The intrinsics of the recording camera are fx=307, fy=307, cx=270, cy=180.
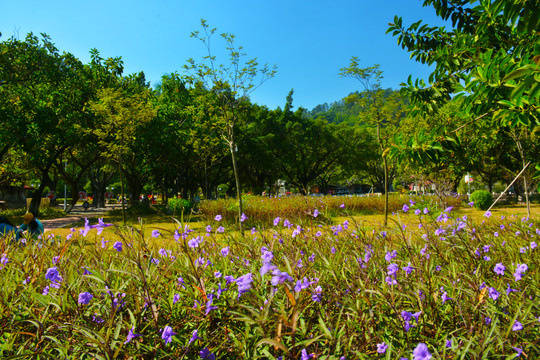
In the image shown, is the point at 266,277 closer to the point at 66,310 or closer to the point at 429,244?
the point at 66,310

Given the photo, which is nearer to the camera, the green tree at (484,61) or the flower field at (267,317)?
the flower field at (267,317)

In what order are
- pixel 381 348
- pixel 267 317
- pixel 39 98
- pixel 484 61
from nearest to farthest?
pixel 267 317, pixel 381 348, pixel 484 61, pixel 39 98

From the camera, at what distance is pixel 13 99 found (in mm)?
16984

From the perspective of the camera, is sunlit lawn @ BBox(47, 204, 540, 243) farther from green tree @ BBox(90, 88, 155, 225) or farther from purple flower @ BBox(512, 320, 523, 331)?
green tree @ BBox(90, 88, 155, 225)

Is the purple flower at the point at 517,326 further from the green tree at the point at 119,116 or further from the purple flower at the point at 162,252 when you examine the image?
the green tree at the point at 119,116

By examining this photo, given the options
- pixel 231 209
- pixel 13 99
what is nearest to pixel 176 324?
pixel 231 209

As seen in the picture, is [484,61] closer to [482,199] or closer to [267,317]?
[267,317]

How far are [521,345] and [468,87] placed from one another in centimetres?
189

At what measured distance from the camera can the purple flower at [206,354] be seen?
4.37 ft

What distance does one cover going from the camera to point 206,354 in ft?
4.38

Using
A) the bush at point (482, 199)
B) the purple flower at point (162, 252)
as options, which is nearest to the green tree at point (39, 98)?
the purple flower at point (162, 252)

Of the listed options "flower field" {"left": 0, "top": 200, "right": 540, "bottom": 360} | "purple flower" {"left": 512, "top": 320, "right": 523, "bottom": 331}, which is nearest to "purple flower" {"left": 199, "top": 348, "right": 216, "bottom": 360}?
"flower field" {"left": 0, "top": 200, "right": 540, "bottom": 360}

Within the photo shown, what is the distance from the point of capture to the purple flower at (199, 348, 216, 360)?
1.33m

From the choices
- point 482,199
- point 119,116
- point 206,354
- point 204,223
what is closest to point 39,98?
point 119,116
